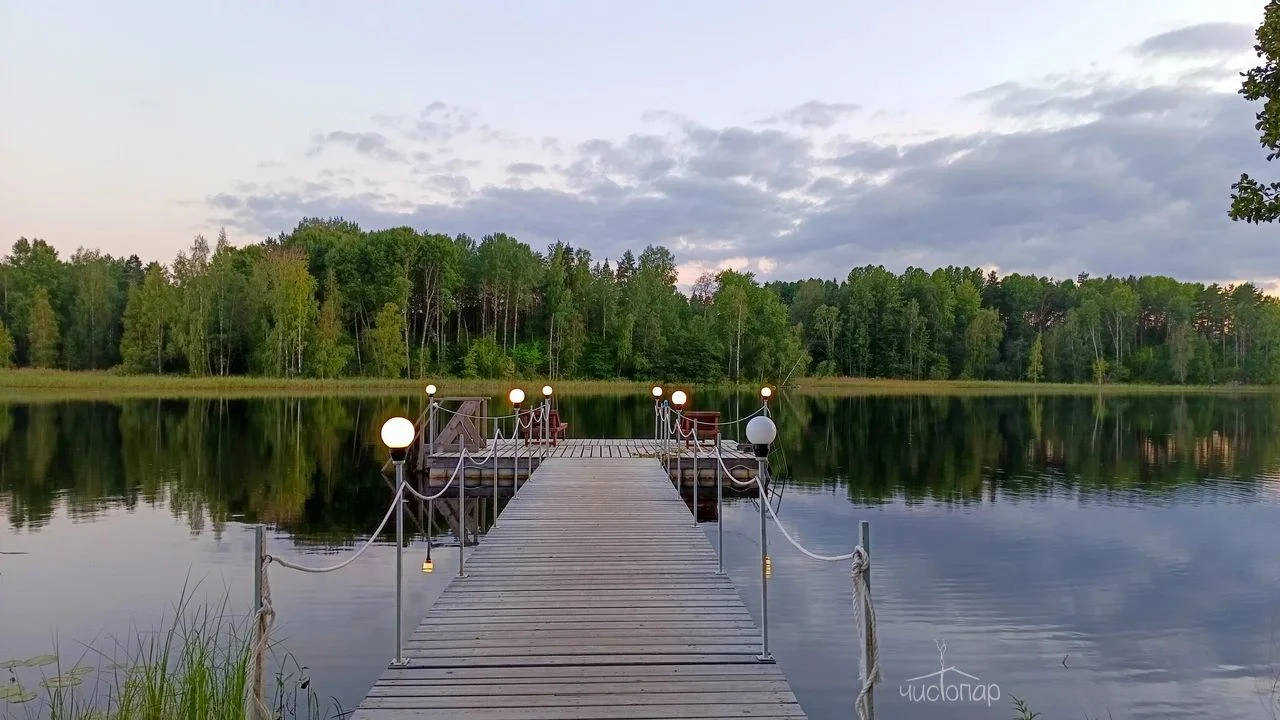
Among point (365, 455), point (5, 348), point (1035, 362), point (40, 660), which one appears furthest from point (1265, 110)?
point (1035, 362)

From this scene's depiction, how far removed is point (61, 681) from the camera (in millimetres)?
7078

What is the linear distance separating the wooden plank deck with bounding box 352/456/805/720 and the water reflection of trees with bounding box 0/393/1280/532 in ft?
20.8

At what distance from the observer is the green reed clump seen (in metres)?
5.43

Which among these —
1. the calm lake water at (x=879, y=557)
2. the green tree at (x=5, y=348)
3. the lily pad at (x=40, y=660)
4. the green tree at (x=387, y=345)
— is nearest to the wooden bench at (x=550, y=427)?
the calm lake water at (x=879, y=557)

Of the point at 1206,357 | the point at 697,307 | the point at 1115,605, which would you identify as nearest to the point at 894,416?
the point at 1115,605

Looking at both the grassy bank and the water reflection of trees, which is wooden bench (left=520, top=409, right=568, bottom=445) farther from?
the grassy bank

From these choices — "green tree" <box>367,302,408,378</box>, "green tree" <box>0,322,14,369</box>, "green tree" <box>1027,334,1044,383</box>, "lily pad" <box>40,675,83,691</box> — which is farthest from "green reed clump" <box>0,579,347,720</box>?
"green tree" <box>1027,334,1044,383</box>

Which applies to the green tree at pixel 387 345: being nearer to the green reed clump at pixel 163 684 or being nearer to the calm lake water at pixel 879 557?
the calm lake water at pixel 879 557

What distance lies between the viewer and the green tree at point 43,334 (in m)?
57.4

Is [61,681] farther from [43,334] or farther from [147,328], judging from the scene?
[43,334]

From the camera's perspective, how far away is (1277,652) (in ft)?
28.6

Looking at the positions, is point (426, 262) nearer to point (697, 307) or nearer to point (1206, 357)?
point (697, 307)

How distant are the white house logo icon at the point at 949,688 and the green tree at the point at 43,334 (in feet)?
216

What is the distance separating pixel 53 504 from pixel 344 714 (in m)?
12.3
